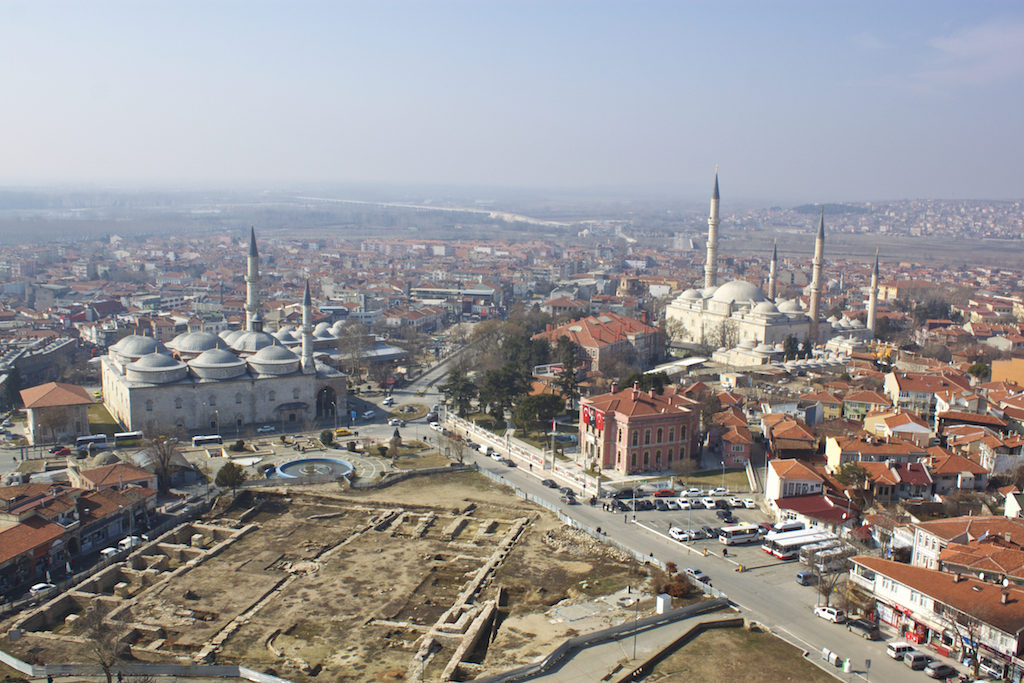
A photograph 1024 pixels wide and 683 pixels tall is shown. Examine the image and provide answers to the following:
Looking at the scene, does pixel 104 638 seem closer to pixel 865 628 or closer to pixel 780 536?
pixel 865 628

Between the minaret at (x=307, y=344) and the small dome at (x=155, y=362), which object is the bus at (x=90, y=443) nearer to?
the small dome at (x=155, y=362)

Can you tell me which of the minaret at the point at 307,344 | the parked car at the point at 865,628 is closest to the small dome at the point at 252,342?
the minaret at the point at 307,344

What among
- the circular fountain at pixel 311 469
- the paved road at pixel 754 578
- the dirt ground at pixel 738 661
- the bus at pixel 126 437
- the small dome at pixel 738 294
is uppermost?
the small dome at pixel 738 294

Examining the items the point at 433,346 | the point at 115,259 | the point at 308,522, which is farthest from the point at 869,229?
the point at 308,522

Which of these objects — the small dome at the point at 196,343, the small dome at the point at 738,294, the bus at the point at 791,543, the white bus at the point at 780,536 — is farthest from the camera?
the small dome at the point at 738,294

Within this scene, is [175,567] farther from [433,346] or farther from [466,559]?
[433,346]

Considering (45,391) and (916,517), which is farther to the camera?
(45,391)

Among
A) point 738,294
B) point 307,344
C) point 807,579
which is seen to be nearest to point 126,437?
point 307,344

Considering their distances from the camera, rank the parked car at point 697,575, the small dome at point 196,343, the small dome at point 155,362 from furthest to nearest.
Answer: the small dome at point 196,343 < the small dome at point 155,362 < the parked car at point 697,575
